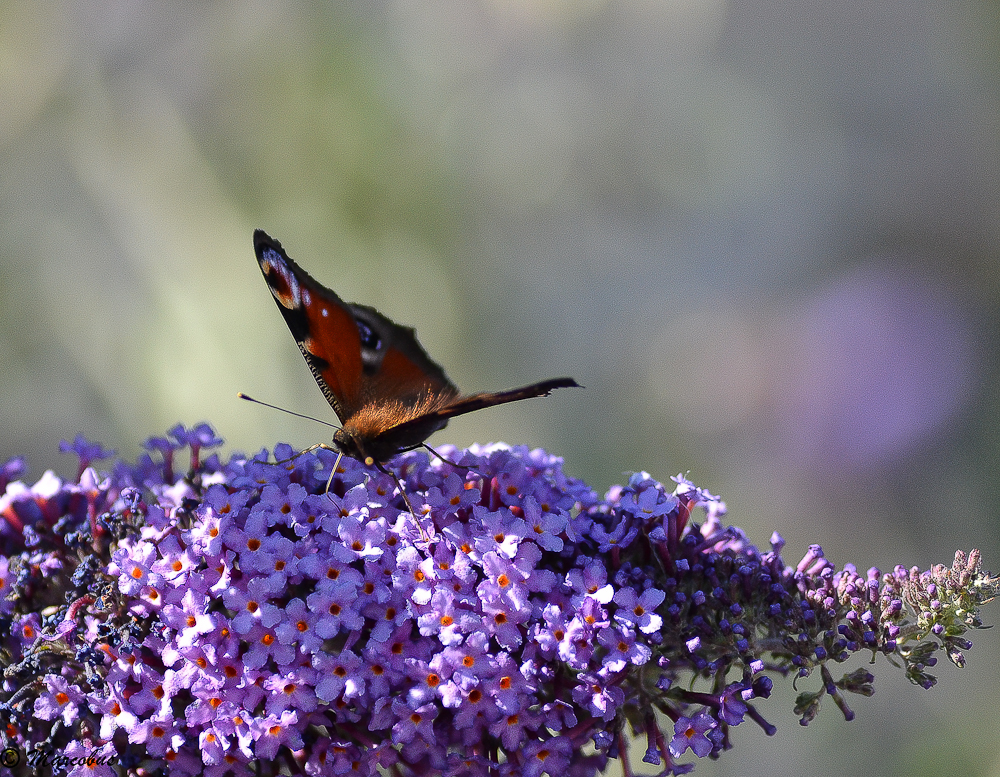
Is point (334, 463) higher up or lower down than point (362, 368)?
lower down

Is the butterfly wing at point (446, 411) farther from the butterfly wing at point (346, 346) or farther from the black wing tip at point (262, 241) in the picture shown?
the black wing tip at point (262, 241)

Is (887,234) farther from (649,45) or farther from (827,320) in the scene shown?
(649,45)

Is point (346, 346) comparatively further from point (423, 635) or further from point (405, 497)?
point (423, 635)

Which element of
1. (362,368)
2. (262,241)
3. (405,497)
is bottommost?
(405,497)

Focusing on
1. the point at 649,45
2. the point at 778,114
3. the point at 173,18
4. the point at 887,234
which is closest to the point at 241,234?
the point at 173,18

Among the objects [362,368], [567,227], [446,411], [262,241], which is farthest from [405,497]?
[567,227]

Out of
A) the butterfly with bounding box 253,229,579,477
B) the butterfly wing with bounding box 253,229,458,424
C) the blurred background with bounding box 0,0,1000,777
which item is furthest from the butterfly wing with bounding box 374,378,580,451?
the blurred background with bounding box 0,0,1000,777

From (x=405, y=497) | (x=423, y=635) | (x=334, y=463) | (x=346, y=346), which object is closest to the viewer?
(x=423, y=635)
